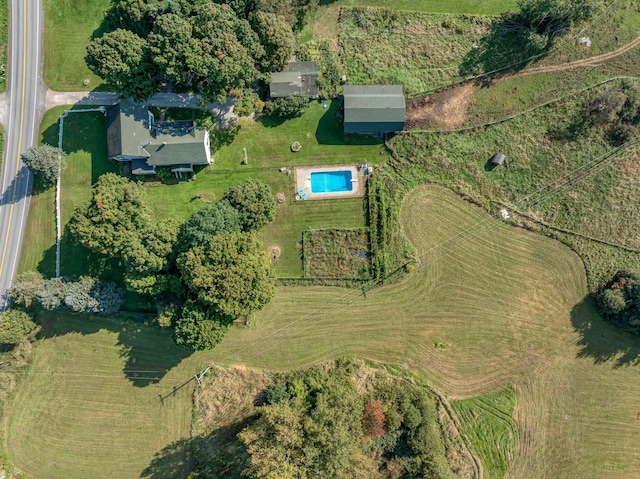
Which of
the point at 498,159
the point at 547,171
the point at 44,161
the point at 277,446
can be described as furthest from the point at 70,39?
the point at 547,171

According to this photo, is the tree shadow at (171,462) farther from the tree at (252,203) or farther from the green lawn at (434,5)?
the green lawn at (434,5)

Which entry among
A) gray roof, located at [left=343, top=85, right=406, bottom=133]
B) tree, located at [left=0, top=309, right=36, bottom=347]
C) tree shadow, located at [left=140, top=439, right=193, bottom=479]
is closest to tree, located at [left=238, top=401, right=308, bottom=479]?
tree shadow, located at [left=140, top=439, right=193, bottom=479]

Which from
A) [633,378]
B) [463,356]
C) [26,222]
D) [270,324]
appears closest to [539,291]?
[463,356]

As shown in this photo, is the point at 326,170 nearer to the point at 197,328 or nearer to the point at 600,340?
the point at 197,328

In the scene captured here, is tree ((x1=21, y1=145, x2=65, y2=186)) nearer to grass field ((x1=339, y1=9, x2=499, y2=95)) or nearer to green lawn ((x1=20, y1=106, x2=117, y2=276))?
green lawn ((x1=20, y1=106, x2=117, y2=276))

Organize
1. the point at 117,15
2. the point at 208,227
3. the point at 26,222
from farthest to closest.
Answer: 1. the point at 26,222
2. the point at 117,15
3. the point at 208,227

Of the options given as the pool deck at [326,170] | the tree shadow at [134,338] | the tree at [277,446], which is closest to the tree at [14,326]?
the tree shadow at [134,338]

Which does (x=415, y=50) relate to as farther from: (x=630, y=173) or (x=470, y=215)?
(x=630, y=173)

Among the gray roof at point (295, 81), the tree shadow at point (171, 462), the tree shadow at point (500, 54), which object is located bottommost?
the tree shadow at point (171, 462)
